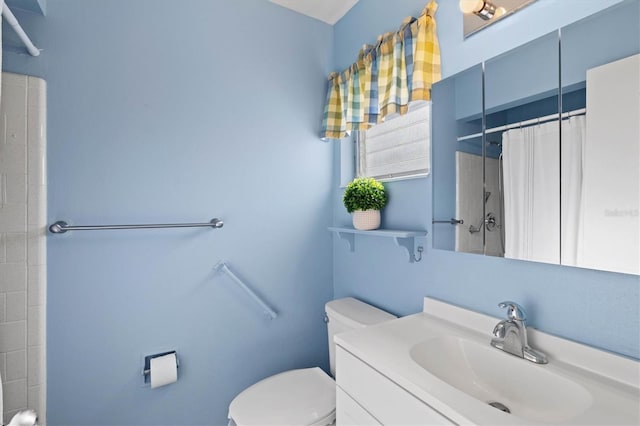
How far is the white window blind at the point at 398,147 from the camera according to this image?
142 centimetres

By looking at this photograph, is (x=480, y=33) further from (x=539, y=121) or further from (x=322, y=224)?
(x=322, y=224)

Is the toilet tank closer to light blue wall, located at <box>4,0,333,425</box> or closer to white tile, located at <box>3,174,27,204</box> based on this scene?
light blue wall, located at <box>4,0,333,425</box>

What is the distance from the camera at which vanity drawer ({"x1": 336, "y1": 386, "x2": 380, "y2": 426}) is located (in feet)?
3.02

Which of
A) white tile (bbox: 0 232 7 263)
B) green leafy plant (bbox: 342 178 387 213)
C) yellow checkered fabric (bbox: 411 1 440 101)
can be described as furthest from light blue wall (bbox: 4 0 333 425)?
yellow checkered fabric (bbox: 411 1 440 101)

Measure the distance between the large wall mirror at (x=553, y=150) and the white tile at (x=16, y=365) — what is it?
1.74 meters

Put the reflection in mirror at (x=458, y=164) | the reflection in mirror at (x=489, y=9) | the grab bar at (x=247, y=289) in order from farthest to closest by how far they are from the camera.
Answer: the grab bar at (x=247, y=289)
the reflection in mirror at (x=458, y=164)
the reflection in mirror at (x=489, y=9)

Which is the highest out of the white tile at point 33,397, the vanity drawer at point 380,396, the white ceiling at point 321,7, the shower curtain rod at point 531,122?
the white ceiling at point 321,7

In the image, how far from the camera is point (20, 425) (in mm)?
570

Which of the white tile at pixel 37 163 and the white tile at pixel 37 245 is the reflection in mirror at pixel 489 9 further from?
the white tile at pixel 37 245

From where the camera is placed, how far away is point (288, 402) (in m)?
1.34

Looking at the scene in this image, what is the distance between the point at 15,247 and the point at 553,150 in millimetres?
1921

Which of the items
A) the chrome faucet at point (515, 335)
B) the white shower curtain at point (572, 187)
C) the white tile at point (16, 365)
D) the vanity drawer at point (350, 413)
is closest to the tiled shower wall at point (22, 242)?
the white tile at point (16, 365)

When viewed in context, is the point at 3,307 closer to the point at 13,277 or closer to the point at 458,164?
the point at 13,277

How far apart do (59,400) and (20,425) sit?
0.98 metres
